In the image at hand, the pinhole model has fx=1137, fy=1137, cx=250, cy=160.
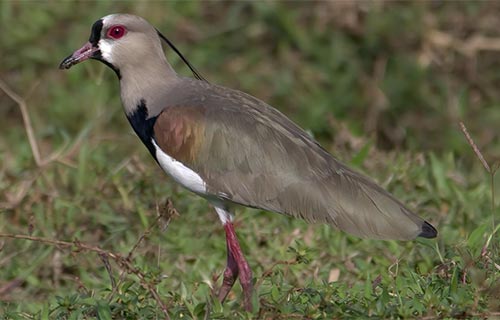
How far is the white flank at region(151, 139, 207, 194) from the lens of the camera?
478 cm

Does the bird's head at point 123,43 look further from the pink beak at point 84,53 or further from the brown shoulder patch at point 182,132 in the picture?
the brown shoulder patch at point 182,132

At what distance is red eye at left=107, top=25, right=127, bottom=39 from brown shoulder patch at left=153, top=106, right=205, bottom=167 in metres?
0.55

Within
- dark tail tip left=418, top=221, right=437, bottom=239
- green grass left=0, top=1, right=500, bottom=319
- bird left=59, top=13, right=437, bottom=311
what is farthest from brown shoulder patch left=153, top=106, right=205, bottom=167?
dark tail tip left=418, top=221, right=437, bottom=239

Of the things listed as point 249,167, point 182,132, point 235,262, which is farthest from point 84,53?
point 235,262

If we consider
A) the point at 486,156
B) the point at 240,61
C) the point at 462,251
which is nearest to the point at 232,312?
the point at 462,251

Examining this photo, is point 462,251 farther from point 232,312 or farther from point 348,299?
point 232,312

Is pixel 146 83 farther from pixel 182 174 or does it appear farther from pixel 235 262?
pixel 235 262

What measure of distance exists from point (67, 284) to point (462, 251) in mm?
2101

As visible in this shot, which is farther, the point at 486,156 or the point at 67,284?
the point at 486,156

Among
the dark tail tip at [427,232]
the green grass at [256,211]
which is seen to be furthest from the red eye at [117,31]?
the dark tail tip at [427,232]

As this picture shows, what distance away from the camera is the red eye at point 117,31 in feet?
17.1

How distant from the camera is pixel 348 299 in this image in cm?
431

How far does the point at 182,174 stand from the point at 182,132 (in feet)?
0.59

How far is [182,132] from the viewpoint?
15.8ft
